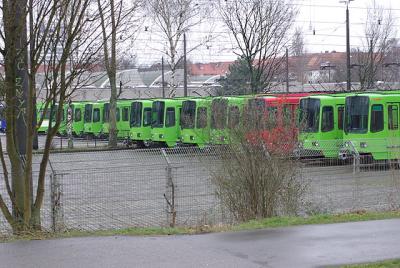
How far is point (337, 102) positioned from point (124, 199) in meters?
16.6

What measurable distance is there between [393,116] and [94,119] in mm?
28991

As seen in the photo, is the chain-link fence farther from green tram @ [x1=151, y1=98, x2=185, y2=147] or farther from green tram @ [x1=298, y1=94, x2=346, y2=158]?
green tram @ [x1=151, y1=98, x2=185, y2=147]

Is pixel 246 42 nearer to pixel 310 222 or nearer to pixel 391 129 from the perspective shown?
pixel 391 129

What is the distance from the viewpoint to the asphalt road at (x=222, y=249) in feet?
26.9

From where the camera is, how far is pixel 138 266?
7988 mm

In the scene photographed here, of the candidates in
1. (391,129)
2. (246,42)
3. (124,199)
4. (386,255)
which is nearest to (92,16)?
(124,199)

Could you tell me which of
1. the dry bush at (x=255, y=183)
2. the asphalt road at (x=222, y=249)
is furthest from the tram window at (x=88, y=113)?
the asphalt road at (x=222, y=249)

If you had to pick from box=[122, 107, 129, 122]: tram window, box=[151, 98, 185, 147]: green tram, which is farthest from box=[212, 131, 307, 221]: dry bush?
box=[122, 107, 129, 122]: tram window

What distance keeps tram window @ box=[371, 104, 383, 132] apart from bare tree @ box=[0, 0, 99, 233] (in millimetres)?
17129

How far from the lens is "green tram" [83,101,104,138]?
4891cm

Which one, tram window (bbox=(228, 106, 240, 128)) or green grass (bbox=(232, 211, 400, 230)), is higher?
tram window (bbox=(228, 106, 240, 128))

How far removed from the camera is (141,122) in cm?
3922

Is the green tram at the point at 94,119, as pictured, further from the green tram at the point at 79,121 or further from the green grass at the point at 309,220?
the green grass at the point at 309,220

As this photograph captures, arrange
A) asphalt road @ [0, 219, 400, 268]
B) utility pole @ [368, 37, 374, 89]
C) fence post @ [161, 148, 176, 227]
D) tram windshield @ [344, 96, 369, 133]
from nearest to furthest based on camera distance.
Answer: asphalt road @ [0, 219, 400, 268]
fence post @ [161, 148, 176, 227]
tram windshield @ [344, 96, 369, 133]
utility pole @ [368, 37, 374, 89]
